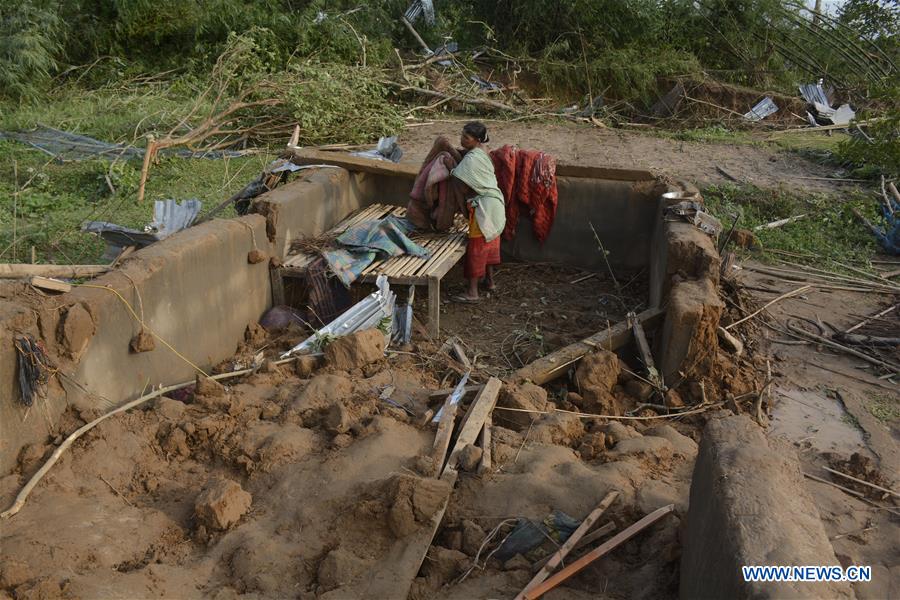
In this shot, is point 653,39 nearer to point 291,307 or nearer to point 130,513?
point 291,307

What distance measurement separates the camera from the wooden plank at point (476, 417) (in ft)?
12.9

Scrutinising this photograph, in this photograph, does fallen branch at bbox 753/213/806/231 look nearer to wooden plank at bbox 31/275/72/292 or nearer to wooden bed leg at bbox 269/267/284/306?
wooden bed leg at bbox 269/267/284/306

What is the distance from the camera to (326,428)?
4164 mm

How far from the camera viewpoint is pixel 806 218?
8.49m

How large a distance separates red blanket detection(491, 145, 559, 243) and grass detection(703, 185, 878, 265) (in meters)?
2.15

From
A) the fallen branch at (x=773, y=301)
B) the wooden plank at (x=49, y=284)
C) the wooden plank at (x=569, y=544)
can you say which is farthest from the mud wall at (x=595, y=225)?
the wooden plank at (x=569, y=544)

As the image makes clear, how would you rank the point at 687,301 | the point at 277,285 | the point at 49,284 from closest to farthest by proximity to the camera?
the point at 49,284 → the point at 687,301 → the point at 277,285

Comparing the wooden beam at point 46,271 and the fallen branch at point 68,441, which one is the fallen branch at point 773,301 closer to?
the fallen branch at point 68,441

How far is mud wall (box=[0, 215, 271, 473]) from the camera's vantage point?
3.60 m

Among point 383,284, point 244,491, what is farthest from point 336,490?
point 383,284

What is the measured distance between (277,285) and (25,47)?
7662 mm

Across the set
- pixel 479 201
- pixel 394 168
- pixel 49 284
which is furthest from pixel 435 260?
pixel 49 284

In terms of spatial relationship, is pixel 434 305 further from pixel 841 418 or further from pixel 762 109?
pixel 762 109

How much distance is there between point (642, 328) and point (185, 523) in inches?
130
